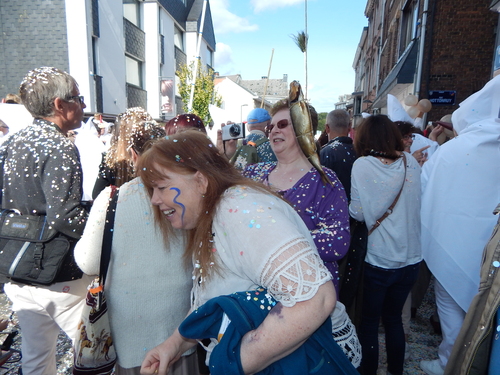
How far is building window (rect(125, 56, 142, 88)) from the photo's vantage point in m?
14.1

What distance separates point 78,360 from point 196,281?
2.19 feet

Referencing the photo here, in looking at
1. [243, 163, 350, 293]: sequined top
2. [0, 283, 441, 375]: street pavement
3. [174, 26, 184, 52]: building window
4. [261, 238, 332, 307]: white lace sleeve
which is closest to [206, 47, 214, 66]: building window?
[174, 26, 184, 52]: building window

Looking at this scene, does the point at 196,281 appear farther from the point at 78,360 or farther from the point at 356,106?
the point at 356,106

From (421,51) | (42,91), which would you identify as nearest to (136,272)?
(42,91)

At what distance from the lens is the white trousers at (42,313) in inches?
67.8

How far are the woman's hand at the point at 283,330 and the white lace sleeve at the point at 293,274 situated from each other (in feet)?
0.08

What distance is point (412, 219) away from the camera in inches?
85.3

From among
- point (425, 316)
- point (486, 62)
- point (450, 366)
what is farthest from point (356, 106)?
point (450, 366)

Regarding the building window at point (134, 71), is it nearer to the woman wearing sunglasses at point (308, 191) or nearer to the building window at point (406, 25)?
the building window at point (406, 25)

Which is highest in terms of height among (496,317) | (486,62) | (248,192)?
(486,62)

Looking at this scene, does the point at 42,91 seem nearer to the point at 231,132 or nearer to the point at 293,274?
the point at 231,132

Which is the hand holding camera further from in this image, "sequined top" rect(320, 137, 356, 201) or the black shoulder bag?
the black shoulder bag

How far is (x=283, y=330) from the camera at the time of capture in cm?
89

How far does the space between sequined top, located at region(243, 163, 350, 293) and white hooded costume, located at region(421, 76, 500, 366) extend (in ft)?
3.36
